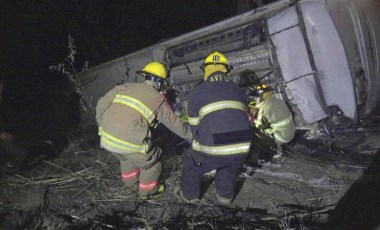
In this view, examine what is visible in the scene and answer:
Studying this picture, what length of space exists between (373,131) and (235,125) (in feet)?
9.10

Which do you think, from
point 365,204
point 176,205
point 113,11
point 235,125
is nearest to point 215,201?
point 176,205

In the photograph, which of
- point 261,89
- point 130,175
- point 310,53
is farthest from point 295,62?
point 130,175

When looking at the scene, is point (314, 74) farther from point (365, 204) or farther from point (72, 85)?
point (72, 85)

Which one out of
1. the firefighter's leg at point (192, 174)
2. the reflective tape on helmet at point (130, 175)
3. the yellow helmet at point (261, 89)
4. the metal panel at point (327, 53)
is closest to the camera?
the firefighter's leg at point (192, 174)

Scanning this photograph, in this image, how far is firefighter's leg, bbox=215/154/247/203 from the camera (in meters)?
3.45

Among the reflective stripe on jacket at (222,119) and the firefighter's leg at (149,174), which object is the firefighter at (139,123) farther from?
the reflective stripe on jacket at (222,119)

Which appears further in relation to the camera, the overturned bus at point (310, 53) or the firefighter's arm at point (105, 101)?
the overturned bus at point (310, 53)

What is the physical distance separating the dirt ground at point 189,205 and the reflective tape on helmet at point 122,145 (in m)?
0.68

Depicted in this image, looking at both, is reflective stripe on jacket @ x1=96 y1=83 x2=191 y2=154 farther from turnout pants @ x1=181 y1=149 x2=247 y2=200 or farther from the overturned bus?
the overturned bus

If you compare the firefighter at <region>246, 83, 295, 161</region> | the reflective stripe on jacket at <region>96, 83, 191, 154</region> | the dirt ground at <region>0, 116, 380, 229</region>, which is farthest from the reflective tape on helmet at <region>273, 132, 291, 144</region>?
the reflective stripe on jacket at <region>96, 83, 191, 154</region>

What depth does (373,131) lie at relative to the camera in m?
4.86

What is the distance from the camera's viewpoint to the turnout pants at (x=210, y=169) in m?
3.43

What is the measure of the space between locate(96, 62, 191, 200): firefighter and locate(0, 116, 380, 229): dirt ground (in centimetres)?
37

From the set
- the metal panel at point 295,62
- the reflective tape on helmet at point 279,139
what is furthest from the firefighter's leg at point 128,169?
the metal panel at point 295,62
